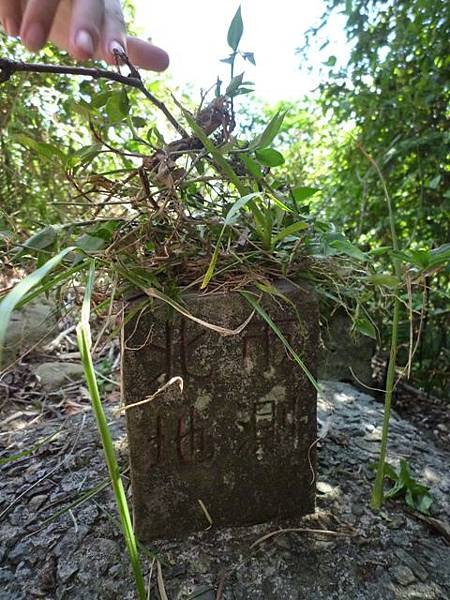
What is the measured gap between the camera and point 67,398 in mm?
1789

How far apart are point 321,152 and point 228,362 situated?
307 centimetres

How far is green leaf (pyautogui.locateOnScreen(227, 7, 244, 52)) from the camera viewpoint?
85 centimetres

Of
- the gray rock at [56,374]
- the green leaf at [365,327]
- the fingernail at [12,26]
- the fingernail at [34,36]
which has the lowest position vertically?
the gray rock at [56,374]

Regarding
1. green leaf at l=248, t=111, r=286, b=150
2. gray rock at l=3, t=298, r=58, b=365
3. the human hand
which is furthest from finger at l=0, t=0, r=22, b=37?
gray rock at l=3, t=298, r=58, b=365

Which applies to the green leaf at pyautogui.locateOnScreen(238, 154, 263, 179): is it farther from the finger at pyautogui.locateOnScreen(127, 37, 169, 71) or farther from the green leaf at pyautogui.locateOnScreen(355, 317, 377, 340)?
the green leaf at pyautogui.locateOnScreen(355, 317, 377, 340)

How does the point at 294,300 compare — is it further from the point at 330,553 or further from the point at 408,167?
the point at 408,167

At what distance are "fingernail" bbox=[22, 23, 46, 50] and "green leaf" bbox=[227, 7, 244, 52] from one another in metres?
0.35

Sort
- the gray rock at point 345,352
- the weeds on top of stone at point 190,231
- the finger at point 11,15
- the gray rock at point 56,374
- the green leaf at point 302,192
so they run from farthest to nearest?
the gray rock at point 345,352 < the gray rock at point 56,374 < the green leaf at point 302,192 < the weeds on top of stone at point 190,231 < the finger at point 11,15

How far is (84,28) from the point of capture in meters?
0.64

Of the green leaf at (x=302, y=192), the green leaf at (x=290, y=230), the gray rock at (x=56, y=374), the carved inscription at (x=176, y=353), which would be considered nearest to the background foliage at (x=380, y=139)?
the green leaf at (x=302, y=192)

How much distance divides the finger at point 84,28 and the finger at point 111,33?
0.03 meters

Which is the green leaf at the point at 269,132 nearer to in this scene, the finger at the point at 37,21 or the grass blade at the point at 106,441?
the finger at the point at 37,21

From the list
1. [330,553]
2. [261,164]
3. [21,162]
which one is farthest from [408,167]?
[21,162]

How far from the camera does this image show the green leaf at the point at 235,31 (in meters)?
0.85
